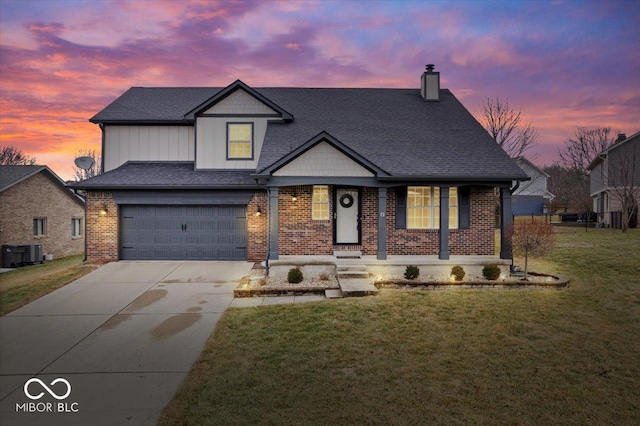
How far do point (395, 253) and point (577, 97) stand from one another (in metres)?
23.6

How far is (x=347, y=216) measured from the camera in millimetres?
13414

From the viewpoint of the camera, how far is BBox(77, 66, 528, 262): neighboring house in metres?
12.3

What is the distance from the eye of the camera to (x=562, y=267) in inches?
525

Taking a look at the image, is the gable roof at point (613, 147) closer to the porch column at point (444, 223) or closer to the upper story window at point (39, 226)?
the porch column at point (444, 223)

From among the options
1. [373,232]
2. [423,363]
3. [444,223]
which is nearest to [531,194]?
[444,223]

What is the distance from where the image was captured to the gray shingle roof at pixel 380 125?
12883 mm

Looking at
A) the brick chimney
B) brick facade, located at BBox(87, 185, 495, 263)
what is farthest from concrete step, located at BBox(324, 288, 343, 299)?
the brick chimney

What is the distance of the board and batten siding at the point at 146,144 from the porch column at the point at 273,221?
538cm

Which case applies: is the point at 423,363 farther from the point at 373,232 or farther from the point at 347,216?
the point at 347,216

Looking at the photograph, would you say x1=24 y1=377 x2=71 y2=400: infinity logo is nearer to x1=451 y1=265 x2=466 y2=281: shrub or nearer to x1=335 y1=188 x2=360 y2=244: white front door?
x1=335 y1=188 x2=360 y2=244: white front door

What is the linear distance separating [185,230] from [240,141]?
13.9ft

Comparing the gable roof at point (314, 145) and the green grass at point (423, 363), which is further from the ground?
A: the gable roof at point (314, 145)

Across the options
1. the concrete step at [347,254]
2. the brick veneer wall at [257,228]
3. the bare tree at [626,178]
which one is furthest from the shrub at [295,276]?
the bare tree at [626,178]

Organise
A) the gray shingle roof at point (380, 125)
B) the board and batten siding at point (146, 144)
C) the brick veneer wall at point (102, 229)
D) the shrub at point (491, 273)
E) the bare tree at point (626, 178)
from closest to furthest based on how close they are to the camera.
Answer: the shrub at point (491, 273)
the gray shingle roof at point (380, 125)
the brick veneer wall at point (102, 229)
the board and batten siding at point (146, 144)
the bare tree at point (626, 178)
